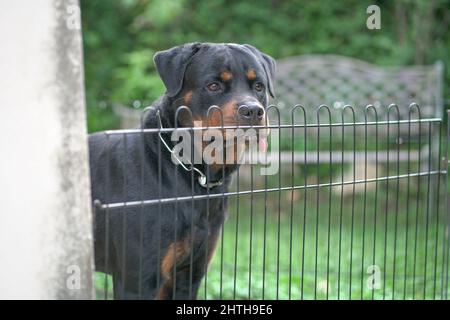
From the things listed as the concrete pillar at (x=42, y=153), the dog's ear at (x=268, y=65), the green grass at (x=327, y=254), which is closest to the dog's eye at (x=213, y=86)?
the dog's ear at (x=268, y=65)

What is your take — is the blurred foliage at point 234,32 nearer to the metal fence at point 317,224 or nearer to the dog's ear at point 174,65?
the metal fence at point 317,224

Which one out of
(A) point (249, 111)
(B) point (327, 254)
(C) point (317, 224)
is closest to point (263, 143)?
(A) point (249, 111)

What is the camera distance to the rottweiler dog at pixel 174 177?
10.1ft

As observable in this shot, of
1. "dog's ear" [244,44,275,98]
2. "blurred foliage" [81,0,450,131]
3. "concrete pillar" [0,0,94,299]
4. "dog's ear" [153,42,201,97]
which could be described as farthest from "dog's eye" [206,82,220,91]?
"blurred foliage" [81,0,450,131]

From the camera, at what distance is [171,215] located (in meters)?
3.13

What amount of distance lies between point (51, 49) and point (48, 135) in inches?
11.5

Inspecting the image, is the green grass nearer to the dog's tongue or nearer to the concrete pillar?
the dog's tongue

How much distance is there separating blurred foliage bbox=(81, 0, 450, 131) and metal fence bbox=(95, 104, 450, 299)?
0.99 metres

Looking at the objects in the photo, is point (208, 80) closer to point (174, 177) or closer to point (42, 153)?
point (174, 177)

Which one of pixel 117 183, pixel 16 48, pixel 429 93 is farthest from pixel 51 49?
pixel 429 93

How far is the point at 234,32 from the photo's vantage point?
8.39m

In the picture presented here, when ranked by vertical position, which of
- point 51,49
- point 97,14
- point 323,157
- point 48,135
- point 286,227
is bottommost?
point 286,227

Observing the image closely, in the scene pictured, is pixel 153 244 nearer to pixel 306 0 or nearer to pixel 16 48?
pixel 16 48

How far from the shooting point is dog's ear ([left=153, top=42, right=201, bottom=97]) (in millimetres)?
3275
